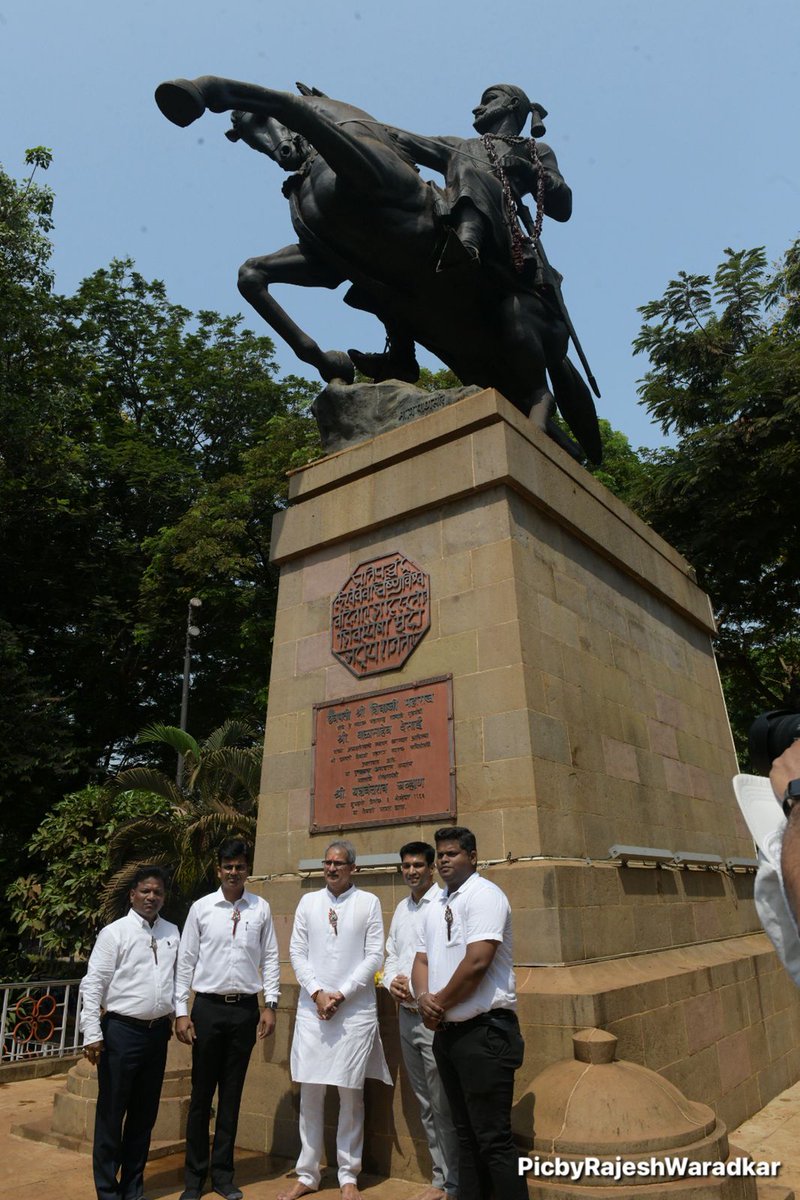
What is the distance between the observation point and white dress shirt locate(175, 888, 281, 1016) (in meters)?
4.77

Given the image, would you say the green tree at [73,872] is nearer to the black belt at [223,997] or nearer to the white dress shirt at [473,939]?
the black belt at [223,997]

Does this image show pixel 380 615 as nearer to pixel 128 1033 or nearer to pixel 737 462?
pixel 128 1033

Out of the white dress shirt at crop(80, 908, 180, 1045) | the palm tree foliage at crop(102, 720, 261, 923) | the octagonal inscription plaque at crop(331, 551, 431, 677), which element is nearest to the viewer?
the white dress shirt at crop(80, 908, 180, 1045)

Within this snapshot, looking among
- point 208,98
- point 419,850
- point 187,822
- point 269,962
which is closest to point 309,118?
point 208,98

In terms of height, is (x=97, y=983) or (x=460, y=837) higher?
(x=460, y=837)

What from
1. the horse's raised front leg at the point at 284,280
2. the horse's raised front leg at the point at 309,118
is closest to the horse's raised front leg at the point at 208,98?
the horse's raised front leg at the point at 309,118

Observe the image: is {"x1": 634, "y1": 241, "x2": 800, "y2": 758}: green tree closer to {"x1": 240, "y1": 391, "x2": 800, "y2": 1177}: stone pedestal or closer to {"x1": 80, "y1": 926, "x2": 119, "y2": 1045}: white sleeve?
{"x1": 240, "y1": 391, "x2": 800, "y2": 1177}: stone pedestal

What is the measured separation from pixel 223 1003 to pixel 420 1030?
3.61 feet

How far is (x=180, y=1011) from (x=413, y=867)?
149 cm

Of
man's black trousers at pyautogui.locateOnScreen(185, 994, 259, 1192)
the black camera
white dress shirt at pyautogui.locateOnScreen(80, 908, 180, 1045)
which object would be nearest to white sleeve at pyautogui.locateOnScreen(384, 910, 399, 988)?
man's black trousers at pyautogui.locateOnScreen(185, 994, 259, 1192)

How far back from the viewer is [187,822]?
12828 mm

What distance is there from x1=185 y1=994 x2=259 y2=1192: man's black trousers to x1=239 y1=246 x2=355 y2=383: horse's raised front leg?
5560 mm

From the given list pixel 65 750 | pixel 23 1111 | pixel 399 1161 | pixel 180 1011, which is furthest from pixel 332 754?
pixel 65 750

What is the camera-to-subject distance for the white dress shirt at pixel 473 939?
3.83 meters
